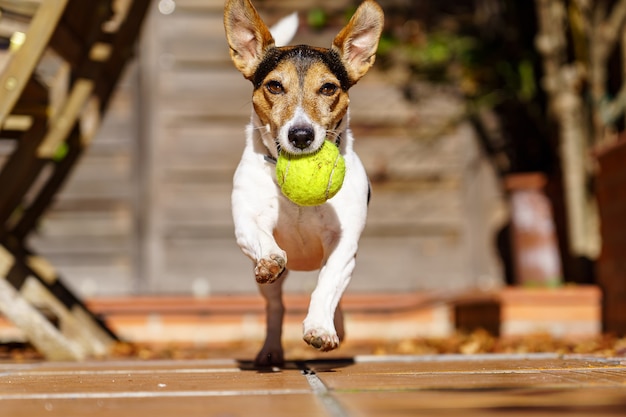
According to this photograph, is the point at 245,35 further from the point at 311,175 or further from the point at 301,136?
the point at 311,175

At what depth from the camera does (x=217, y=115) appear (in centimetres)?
760

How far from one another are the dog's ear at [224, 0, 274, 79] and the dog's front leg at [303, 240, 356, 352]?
83cm

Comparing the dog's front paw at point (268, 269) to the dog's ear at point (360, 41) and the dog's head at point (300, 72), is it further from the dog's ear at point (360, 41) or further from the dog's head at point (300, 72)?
the dog's ear at point (360, 41)

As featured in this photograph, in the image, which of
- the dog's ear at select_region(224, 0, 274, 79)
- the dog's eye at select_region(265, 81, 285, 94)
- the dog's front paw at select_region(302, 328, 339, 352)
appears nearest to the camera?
the dog's front paw at select_region(302, 328, 339, 352)

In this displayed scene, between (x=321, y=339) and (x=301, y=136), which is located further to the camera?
(x=301, y=136)

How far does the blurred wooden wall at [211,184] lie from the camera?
746 cm

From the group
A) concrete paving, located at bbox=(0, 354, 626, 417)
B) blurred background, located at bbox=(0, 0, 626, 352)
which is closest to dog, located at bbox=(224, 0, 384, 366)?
concrete paving, located at bbox=(0, 354, 626, 417)

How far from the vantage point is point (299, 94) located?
338cm

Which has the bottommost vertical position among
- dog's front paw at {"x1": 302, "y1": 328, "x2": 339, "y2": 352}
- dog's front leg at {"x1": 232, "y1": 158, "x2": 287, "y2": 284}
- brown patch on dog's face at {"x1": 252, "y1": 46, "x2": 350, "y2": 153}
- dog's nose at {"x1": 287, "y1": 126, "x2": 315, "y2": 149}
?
dog's front paw at {"x1": 302, "y1": 328, "x2": 339, "y2": 352}

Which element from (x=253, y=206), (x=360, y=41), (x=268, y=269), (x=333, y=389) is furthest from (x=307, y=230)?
(x=333, y=389)

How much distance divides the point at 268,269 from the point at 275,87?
74 centimetres

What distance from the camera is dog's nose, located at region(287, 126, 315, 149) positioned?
10.4 feet

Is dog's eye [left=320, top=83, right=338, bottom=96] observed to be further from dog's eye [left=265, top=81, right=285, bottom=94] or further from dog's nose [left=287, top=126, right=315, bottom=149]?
dog's nose [left=287, top=126, right=315, bottom=149]

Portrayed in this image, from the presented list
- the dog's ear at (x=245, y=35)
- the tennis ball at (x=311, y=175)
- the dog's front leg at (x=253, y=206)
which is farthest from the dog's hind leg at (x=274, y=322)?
the dog's ear at (x=245, y=35)
